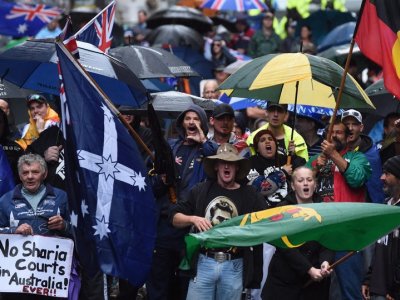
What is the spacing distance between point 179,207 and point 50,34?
43.4 feet

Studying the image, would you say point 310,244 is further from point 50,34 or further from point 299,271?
point 50,34

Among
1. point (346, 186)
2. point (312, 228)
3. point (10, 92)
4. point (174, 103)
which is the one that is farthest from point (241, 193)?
point (10, 92)

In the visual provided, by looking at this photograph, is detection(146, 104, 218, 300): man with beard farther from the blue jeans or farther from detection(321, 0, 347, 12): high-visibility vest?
detection(321, 0, 347, 12): high-visibility vest

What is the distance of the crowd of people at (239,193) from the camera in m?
11.7

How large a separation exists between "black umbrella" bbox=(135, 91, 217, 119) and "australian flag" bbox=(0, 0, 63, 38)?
262 inches

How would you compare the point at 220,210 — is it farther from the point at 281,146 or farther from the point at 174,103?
the point at 174,103

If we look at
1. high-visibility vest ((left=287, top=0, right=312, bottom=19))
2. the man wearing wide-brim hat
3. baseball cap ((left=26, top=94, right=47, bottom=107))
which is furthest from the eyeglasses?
high-visibility vest ((left=287, top=0, right=312, bottom=19))

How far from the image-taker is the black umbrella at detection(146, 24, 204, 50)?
22.5 m

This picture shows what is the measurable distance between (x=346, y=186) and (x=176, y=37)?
10116 millimetres

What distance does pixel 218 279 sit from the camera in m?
11.7

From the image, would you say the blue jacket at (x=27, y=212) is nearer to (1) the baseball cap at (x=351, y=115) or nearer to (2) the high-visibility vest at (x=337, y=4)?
(1) the baseball cap at (x=351, y=115)

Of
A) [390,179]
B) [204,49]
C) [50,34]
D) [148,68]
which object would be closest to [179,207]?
[390,179]

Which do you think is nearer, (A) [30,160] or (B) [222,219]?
(B) [222,219]

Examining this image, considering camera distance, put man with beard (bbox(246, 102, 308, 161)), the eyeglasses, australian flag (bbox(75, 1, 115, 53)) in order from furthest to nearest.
A: 1. the eyeglasses
2. man with beard (bbox(246, 102, 308, 161))
3. australian flag (bbox(75, 1, 115, 53))
